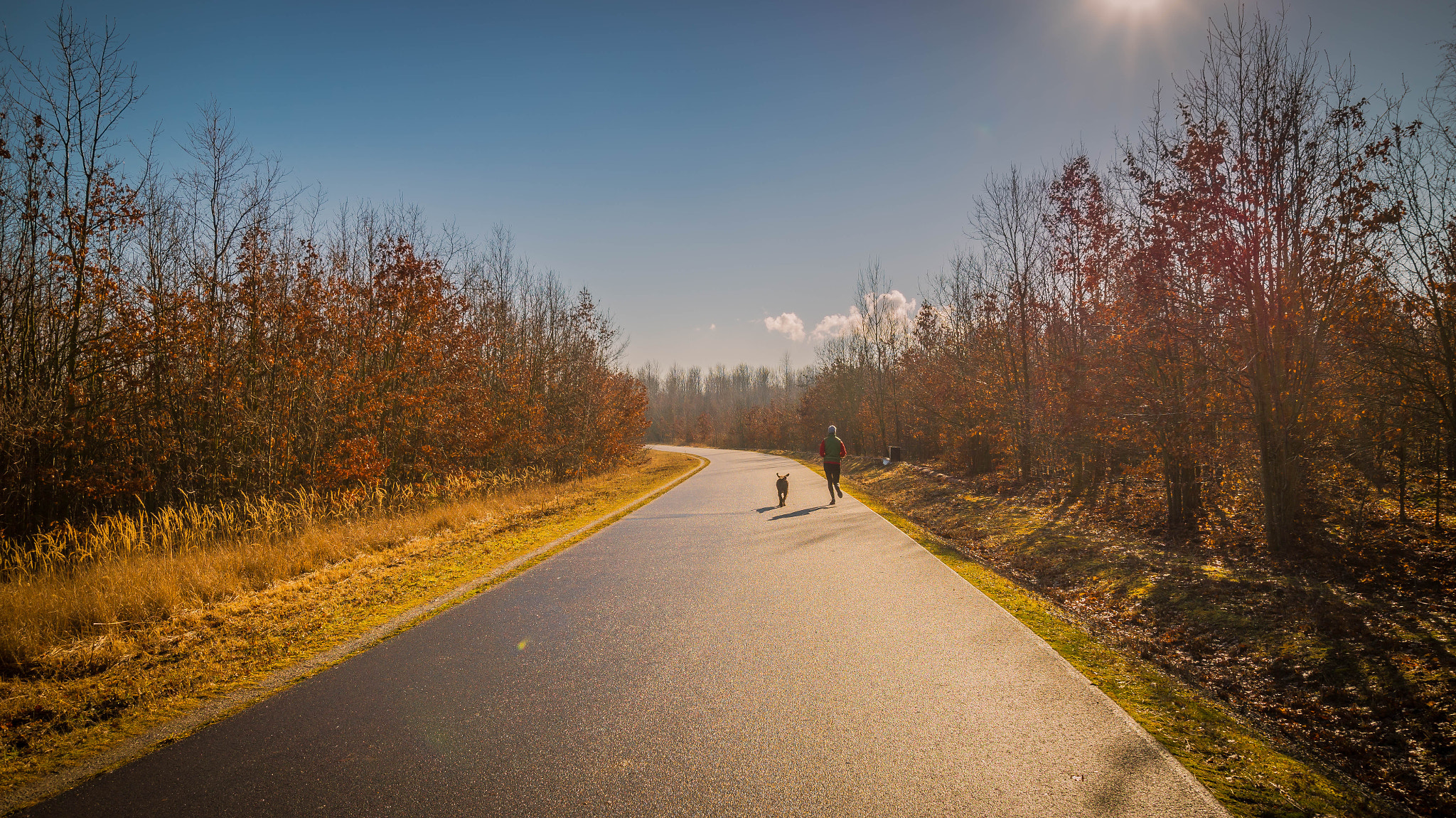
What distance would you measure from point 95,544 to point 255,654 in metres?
5.76

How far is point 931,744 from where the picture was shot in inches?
134

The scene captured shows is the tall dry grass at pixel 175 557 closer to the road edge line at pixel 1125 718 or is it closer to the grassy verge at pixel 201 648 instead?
the grassy verge at pixel 201 648

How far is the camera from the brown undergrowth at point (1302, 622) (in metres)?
3.63


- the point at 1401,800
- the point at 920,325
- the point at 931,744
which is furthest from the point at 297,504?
the point at 920,325

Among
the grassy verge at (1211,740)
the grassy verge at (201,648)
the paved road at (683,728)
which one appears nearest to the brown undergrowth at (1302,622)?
the grassy verge at (1211,740)

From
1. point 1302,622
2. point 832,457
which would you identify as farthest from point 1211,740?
point 832,457

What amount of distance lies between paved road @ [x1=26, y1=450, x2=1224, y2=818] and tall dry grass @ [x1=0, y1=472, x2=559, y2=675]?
104 inches

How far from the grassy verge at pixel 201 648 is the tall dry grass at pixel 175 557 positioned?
0.10m

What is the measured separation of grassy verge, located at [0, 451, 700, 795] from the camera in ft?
12.4

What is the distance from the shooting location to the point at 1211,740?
3.58 meters

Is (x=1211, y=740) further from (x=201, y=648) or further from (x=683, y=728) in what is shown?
(x=201, y=648)

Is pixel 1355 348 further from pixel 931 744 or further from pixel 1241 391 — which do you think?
pixel 931 744

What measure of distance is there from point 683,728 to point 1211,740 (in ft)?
10.4

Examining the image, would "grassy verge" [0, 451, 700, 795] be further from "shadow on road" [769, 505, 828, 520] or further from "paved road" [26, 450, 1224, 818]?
"shadow on road" [769, 505, 828, 520]
